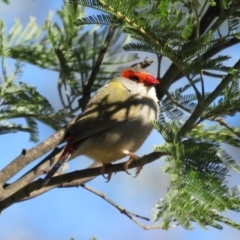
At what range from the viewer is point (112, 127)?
3.46 m

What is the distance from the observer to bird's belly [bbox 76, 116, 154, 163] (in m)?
3.43

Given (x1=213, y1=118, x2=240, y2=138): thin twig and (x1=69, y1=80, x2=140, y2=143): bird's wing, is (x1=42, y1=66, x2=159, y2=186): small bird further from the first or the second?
(x1=213, y1=118, x2=240, y2=138): thin twig

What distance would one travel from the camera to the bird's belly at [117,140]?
3.43m

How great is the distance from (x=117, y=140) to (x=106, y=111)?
0.17m

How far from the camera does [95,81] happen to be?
3523mm

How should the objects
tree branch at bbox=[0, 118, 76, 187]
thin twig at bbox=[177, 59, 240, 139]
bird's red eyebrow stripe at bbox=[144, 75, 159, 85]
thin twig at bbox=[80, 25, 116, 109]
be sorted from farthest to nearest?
bird's red eyebrow stripe at bbox=[144, 75, 159, 85] → thin twig at bbox=[80, 25, 116, 109] → tree branch at bbox=[0, 118, 76, 187] → thin twig at bbox=[177, 59, 240, 139]

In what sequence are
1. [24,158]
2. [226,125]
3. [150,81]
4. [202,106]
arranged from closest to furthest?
1. [202,106]
2. [226,125]
3. [24,158]
4. [150,81]

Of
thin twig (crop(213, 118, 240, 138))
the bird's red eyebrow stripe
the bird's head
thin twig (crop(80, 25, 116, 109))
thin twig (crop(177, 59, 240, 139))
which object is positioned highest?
the bird's head

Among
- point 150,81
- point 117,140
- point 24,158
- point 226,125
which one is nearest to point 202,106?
point 226,125

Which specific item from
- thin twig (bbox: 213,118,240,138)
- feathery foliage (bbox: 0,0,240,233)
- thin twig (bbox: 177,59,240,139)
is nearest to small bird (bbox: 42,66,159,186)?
feathery foliage (bbox: 0,0,240,233)

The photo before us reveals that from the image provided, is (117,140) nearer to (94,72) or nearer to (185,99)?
(94,72)

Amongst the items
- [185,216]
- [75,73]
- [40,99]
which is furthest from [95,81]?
[185,216]

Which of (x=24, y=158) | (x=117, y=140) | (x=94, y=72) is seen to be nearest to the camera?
(x=24, y=158)

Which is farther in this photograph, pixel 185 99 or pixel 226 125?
pixel 185 99
